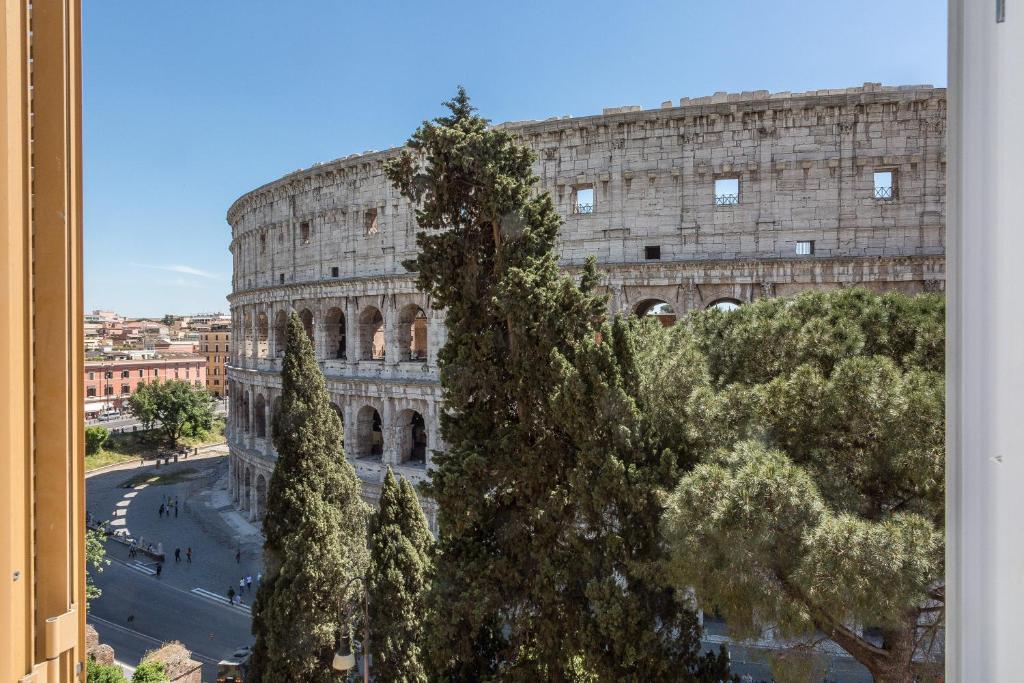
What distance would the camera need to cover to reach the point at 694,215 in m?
15.8

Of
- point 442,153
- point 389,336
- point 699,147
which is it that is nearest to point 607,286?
point 699,147

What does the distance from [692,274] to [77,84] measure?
1531 centimetres

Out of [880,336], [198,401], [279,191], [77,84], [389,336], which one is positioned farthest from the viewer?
[198,401]

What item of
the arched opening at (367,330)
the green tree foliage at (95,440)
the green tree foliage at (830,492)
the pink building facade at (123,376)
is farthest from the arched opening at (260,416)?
the green tree foliage at (830,492)

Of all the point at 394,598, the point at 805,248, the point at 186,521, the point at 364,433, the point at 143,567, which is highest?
the point at 805,248

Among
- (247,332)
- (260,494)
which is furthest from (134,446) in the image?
(260,494)

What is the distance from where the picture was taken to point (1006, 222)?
3.30ft

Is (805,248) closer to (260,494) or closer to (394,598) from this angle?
(394,598)

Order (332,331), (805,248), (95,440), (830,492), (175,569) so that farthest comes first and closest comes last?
(95,440) → (332,331) → (175,569) → (805,248) → (830,492)

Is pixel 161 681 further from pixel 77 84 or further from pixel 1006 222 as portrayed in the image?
pixel 1006 222

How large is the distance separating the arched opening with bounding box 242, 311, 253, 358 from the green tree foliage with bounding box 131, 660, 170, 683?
1626cm

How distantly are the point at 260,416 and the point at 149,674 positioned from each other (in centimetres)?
1508

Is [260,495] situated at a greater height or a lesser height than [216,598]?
greater

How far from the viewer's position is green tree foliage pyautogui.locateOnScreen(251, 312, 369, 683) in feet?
32.2
